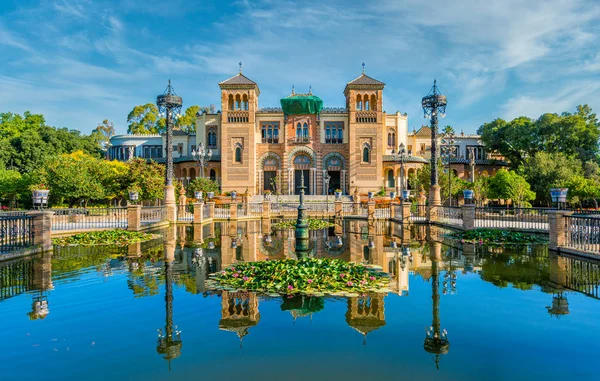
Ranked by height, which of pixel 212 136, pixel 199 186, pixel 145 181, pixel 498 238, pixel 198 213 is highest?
pixel 212 136

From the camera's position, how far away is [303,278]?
7.42 meters

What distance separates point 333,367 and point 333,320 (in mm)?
1404

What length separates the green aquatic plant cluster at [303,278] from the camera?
7090mm

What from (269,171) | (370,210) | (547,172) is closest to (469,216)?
(370,210)

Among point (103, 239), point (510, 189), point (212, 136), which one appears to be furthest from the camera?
point (212, 136)

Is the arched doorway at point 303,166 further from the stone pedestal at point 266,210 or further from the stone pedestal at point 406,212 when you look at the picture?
the stone pedestal at point 406,212

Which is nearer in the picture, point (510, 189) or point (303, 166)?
point (510, 189)

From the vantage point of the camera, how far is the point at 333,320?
5.66 metres

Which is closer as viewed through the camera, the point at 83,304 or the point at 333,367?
the point at 333,367

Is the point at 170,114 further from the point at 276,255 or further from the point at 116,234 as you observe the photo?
the point at 276,255

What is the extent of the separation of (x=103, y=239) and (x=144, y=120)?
54482 mm

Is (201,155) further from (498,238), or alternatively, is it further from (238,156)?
(498,238)

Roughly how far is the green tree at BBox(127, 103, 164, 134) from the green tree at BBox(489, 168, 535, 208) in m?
50.5

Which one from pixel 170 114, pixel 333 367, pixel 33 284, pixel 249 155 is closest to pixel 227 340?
pixel 333 367
